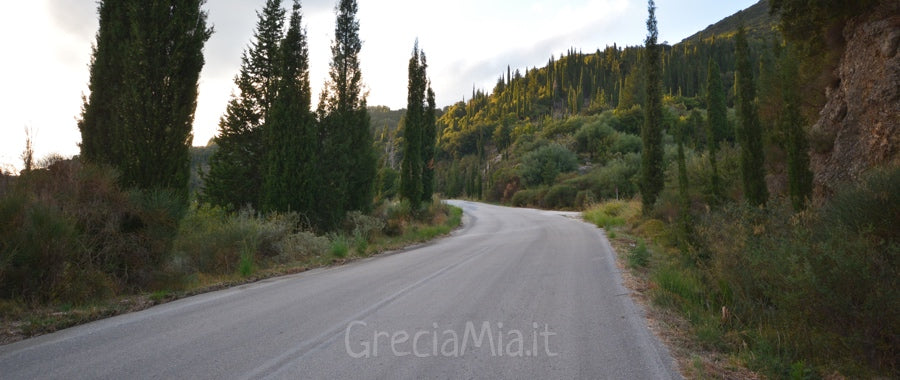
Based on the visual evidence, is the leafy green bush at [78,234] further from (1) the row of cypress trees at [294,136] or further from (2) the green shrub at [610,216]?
(2) the green shrub at [610,216]

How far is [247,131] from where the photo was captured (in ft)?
65.9

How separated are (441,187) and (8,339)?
3546 inches

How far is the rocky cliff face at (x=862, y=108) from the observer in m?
9.33

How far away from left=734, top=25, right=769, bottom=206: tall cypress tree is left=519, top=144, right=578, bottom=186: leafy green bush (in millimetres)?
39581

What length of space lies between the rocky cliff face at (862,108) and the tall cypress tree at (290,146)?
15094 millimetres

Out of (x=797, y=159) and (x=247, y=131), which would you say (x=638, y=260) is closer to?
(x=797, y=159)

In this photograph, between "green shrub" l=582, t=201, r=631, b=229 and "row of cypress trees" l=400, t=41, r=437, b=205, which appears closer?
"green shrub" l=582, t=201, r=631, b=229

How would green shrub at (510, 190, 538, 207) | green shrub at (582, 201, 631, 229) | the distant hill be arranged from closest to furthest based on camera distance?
green shrub at (582, 201, 631, 229) → green shrub at (510, 190, 538, 207) → the distant hill

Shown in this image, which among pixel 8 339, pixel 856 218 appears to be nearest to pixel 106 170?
pixel 8 339

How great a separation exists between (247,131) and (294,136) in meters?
5.56

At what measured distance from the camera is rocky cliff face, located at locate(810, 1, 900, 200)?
9.33 metres

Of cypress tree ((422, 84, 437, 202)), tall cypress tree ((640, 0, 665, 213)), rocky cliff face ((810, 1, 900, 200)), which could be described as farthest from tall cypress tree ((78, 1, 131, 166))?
cypress tree ((422, 84, 437, 202))

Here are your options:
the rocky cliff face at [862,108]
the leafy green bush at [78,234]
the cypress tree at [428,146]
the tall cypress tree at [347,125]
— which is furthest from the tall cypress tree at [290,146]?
the cypress tree at [428,146]

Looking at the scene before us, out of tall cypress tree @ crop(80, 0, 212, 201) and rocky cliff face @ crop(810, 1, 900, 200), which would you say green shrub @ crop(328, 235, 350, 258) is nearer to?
tall cypress tree @ crop(80, 0, 212, 201)
